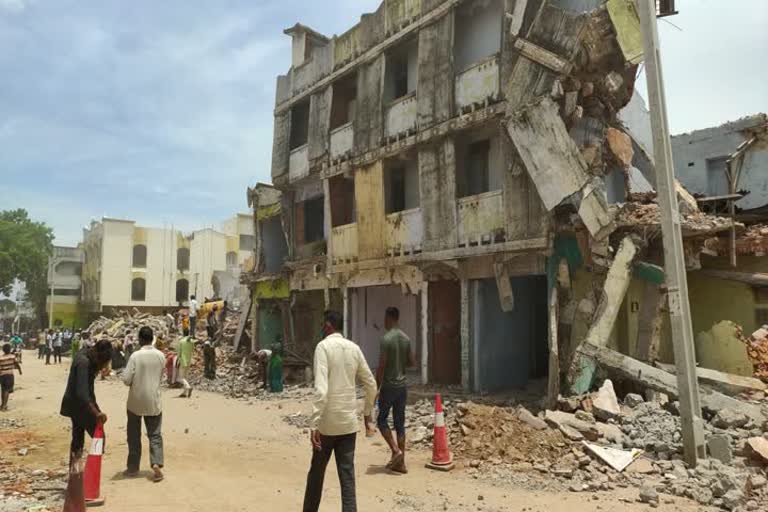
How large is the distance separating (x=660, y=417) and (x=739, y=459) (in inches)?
51.6

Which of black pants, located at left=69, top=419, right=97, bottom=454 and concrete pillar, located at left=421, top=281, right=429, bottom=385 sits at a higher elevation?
concrete pillar, located at left=421, top=281, right=429, bottom=385

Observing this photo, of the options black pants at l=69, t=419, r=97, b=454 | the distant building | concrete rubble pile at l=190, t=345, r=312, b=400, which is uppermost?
the distant building

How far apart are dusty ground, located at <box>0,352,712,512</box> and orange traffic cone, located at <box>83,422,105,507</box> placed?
14 cm

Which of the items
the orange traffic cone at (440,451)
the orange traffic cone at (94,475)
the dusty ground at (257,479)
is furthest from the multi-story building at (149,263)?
the orange traffic cone at (94,475)

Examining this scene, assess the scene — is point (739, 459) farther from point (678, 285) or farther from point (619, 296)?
point (619, 296)

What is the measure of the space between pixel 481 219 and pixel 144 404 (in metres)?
8.26

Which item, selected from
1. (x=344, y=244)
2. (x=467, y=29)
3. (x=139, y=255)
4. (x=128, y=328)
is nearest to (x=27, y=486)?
(x=344, y=244)

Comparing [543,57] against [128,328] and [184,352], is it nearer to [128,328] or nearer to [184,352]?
[184,352]

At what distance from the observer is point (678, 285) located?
21.9ft

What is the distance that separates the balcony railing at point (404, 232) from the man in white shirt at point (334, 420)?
952cm

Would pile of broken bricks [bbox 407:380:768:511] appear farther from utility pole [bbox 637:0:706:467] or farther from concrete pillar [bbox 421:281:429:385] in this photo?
concrete pillar [bbox 421:281:429:385]

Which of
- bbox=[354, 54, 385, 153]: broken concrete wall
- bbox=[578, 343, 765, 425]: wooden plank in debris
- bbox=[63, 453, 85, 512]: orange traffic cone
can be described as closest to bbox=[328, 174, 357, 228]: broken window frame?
bbox=[354, 54, 385, 153]: broken concrete wall

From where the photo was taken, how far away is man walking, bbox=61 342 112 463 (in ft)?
18.6

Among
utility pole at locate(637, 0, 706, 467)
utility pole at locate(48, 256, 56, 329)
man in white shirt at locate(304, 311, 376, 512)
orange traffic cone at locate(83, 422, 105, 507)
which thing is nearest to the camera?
man in white shirt at locate(304, 311, 376, 512)
